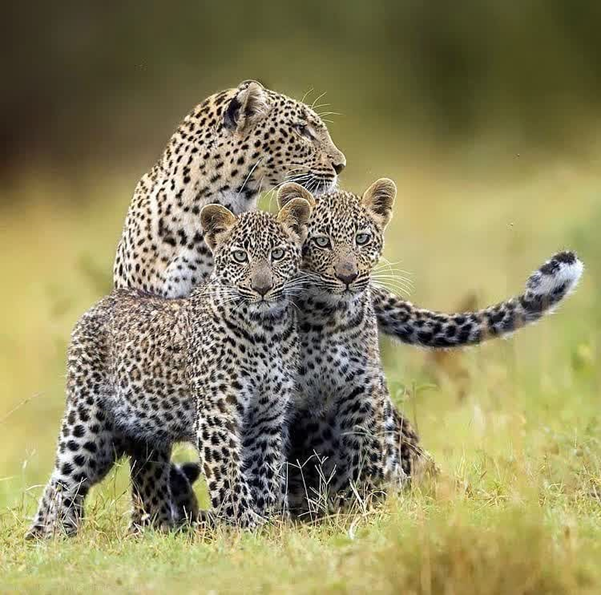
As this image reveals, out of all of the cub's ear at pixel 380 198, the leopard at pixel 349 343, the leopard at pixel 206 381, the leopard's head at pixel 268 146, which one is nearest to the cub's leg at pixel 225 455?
the leopard at pixel 206 381

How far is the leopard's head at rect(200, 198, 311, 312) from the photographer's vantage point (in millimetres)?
7754

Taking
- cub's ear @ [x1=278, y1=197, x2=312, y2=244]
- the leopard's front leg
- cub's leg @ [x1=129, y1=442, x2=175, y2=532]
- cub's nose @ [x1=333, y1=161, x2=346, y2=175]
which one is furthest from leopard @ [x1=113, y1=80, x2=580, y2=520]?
the leopard's front leg

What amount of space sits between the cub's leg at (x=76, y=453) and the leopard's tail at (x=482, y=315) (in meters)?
1.55

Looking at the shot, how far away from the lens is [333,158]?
31.6ft

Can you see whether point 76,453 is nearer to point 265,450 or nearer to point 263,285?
point 265,450

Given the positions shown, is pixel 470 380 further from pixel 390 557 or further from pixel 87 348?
pixel 390 557

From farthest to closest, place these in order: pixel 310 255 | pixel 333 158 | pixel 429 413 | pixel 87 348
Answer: pixel 429 413 < pixel 333 158 < pixel 87 348 < pixel 310 255

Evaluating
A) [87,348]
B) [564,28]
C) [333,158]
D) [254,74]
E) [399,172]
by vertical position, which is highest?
[564,28]

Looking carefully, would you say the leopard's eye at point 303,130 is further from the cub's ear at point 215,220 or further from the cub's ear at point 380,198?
the cub's ear at point 215,220

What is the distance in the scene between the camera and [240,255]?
7871 millimetres

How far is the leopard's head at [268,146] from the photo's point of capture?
9.52 metres

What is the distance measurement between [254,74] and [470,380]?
945cm

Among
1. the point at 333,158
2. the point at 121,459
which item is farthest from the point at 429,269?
the point at 121,459

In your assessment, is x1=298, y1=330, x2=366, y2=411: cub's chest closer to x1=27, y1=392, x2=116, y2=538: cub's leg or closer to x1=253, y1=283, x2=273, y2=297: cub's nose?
x1=253, y1=283, x2=273, y2=297: cub's nose
